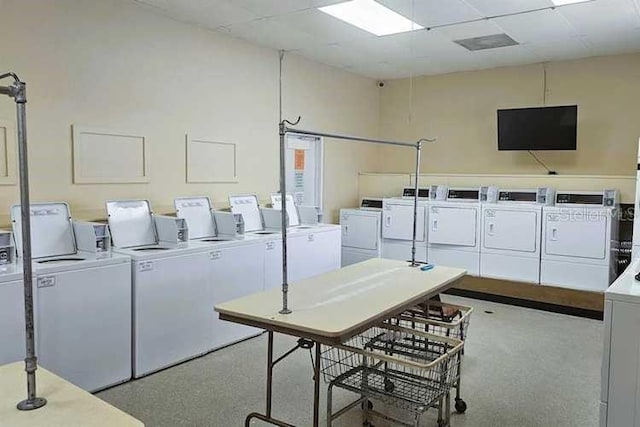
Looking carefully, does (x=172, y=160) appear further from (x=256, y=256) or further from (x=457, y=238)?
(x=457, y=238)

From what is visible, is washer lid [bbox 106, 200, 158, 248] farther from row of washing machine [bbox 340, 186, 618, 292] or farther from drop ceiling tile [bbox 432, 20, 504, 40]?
drop ceiling tile [bbox 432, 20, 504, 40]

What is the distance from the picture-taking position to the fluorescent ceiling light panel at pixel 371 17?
434 cm

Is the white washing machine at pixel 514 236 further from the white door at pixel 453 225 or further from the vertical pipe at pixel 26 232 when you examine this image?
the vertical pipe at pixel 26 232

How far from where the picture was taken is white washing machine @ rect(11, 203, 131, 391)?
3.14 m

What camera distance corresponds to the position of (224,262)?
168 inches

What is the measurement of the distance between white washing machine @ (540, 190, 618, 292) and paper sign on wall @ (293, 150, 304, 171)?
9.50 ft

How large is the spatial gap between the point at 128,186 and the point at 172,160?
1.70 feet

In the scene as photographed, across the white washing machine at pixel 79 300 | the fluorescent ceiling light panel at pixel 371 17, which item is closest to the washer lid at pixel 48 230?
the white washing machine at pixel 79 300

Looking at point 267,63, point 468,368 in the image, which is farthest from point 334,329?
point 267,63

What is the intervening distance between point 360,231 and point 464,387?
3.29 metres

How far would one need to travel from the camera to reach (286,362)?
4020 millimetres

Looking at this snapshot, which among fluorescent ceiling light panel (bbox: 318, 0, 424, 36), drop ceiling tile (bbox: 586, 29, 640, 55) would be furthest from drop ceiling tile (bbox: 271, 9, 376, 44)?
drop ceiling tile (bbox: 586, 29, 640, 55)

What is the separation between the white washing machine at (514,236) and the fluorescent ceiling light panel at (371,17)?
2249mm

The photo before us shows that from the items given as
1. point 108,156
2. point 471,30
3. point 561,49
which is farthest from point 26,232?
point 561,49
